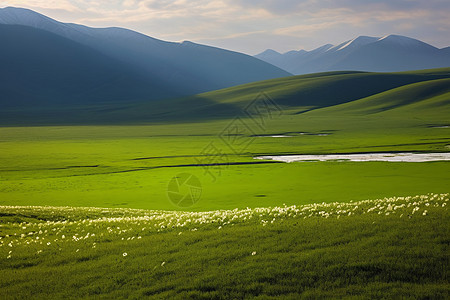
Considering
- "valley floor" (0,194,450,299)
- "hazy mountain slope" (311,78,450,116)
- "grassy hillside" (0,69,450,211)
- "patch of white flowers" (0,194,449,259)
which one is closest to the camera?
"valley floor" (0,194,450,299)

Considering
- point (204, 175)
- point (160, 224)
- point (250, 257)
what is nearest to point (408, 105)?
point (204, 175)

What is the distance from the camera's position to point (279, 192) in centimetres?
3891

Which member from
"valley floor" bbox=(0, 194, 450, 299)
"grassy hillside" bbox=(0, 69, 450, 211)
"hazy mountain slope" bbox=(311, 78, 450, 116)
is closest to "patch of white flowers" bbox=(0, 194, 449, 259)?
"valley floor" bbox=(0, 194, 450, 299)

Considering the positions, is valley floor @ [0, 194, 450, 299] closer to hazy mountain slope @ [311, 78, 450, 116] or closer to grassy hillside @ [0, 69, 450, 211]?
grassy hillside @ [0, 69, 450, 211]

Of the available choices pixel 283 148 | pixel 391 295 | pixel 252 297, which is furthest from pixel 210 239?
pixel 283 148

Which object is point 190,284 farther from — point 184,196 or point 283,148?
point 283,148

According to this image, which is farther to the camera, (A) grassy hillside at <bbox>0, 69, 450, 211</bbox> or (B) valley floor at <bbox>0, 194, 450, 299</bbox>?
(A) grassy hillside at <bbox>0, 69, 450, 211</bbox>

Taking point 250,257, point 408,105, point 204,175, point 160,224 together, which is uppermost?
point 250,257

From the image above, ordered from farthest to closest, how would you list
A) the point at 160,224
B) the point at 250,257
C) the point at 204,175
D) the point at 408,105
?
the point at 408,105
the point at 204,175
the point at 160,224
the point at 250,257

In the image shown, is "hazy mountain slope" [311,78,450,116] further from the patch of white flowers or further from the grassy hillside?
the patch of white flowers

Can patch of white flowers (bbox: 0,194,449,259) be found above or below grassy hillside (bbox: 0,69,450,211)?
above

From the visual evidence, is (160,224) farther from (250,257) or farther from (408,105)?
(408,105)

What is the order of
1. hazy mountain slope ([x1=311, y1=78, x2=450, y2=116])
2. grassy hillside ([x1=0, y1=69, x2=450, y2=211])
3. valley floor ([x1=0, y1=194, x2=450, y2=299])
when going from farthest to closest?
1. hazy mountain slope ([x1=311, y1=78, x2=450, y2=116])
2. grassy hillside ([x1=0, y1=69, x2=450, y2=211])
3. valley floor ([x1=0, y1=194, x2=450, y2=299])

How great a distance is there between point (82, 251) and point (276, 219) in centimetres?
701
